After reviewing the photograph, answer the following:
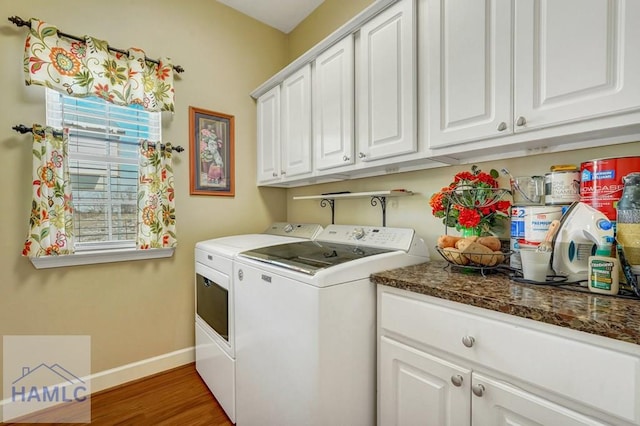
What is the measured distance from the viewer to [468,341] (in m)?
0.91

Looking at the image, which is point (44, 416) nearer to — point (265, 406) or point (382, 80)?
point (265, 406)

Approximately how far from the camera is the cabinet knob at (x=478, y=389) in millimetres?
886

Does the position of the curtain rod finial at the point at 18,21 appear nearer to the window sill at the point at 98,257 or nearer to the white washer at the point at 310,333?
the window sill at the point at 98,257

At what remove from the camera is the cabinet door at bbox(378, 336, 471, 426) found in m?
0.94

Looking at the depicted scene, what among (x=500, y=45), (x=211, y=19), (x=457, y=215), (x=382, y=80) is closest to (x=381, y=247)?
(x=457, y=215)

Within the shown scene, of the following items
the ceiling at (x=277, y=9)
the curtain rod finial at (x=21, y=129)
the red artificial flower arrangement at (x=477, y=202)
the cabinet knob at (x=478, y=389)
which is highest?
the ceiling at (x=277, y=9)

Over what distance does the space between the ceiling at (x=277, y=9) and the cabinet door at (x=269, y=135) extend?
0.72 meters

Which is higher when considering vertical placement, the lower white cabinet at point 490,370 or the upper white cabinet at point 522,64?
the upper white cabinet at point 522,64

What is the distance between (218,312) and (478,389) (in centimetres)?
143

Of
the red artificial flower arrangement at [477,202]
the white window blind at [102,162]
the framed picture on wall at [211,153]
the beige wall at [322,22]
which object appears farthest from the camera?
the framed picture on wall at [211,153]

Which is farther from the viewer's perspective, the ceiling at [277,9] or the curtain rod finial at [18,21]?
the ceiling at [277,9]

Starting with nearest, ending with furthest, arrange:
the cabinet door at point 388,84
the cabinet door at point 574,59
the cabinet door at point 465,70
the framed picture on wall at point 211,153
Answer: the cabinet door at point 574,59 → the cabinet door at point 465,70 → the cabinet door at point 388,84 → the framed picture on wall at point 211,153

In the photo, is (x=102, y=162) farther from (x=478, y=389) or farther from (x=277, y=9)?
(x=478, y=389)

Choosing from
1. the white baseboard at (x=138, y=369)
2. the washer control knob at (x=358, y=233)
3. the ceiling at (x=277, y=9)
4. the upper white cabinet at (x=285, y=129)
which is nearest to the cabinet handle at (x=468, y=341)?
the washer control knob at (x=358, y=233)
